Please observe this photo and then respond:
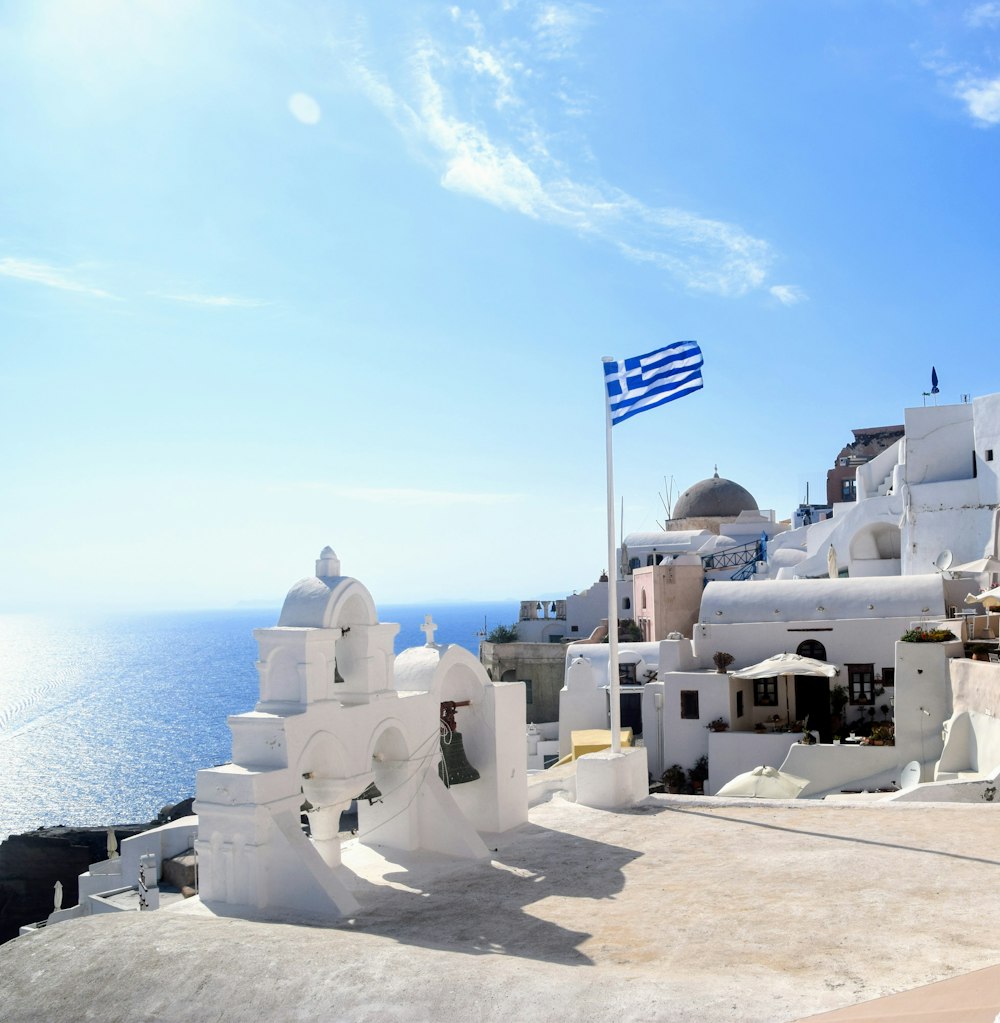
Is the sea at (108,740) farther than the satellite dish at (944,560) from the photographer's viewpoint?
Yes

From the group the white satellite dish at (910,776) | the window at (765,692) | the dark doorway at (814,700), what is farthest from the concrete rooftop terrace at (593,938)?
the window at (765,692)

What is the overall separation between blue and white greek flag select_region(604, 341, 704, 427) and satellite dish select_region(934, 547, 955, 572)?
20.7 meters

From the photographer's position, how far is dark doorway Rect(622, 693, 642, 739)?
33.0 meters

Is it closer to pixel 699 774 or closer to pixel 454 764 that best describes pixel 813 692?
pixel 699 774

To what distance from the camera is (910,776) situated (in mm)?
21688

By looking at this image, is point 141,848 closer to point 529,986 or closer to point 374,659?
point 374,659

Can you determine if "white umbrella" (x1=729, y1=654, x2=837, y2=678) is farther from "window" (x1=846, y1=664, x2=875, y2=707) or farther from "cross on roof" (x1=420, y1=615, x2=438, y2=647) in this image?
"cross on roof" (x1=420, y1=615, x2=438, y2=647)

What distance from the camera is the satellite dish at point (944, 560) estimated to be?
3281cm

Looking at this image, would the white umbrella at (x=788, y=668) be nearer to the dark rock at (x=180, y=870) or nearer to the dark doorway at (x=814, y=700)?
the dark doorway at (x=814, y=700)

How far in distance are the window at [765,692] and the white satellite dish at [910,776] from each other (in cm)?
673

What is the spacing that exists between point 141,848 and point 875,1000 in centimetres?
2401

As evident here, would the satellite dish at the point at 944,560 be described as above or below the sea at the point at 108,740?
above

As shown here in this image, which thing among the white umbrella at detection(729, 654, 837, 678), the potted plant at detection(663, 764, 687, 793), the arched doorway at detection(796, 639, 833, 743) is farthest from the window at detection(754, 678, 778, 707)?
the potted plant at detection(663, 764, 687, 793)

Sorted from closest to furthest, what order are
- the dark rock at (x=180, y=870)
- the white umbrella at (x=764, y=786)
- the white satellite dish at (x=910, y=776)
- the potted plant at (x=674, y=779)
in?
the white umbrella at (x=764, y=786) < the white satellite dish at (x=910, y=776) < the dark rock at (x=180, y=870) < the potted plant at (x=674, y=779)
